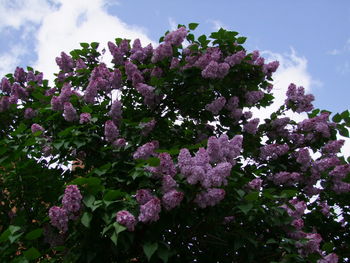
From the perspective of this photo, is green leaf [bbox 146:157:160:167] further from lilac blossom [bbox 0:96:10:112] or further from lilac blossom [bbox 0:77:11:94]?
lilac blossom [bbox 0:77:11:94]

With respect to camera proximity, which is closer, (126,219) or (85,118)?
(126,219)

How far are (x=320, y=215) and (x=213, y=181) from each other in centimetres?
242

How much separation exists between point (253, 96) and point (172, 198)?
7.92ft

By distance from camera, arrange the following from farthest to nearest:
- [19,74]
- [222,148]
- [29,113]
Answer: [19,74], [29,113], [222,148]

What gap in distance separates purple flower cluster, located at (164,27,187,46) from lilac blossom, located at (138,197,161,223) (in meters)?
2.47

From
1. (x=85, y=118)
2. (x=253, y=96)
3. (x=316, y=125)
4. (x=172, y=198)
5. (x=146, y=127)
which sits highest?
(x=253, y=96)

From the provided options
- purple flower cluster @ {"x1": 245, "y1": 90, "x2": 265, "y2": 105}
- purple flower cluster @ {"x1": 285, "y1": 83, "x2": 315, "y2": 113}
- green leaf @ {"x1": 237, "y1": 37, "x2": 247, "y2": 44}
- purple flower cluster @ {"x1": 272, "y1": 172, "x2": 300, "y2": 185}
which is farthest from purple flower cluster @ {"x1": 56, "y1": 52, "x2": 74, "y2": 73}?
purple flower cluster @ {"x1": 272, "y1": 172, "x2": 300, "y2": 185}

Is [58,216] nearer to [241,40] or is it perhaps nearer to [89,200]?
[89,200]

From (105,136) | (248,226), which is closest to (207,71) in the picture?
(105,136)

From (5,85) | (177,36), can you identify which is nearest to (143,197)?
(177,36)

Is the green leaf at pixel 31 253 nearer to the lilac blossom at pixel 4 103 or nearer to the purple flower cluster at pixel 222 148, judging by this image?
the purple flower cluster at pixel 222 148

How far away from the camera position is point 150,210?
9.14 feet

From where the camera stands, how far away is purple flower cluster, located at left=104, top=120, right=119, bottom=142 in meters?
3.73

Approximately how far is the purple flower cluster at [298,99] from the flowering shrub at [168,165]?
2cm
